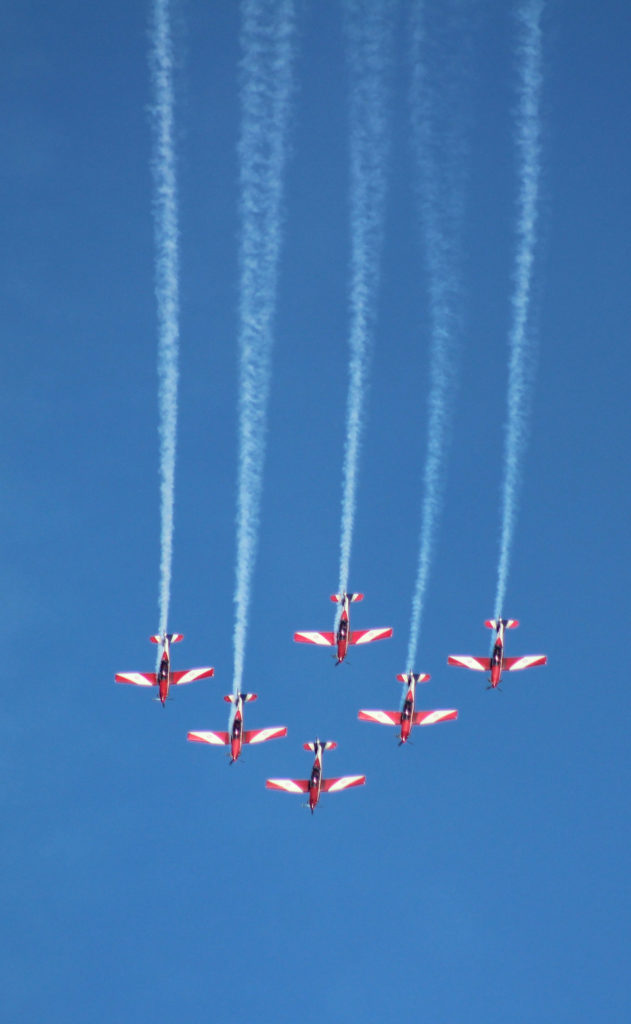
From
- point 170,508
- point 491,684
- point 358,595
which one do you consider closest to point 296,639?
point 358,595

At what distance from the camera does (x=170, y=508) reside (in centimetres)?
4400

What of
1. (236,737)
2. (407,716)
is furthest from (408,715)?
(236,737)

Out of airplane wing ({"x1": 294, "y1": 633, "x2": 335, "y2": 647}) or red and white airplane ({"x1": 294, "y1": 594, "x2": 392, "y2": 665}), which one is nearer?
red and white airplane ({"x1": 294, "y1": 594, "x2": 392, "y2": 665})

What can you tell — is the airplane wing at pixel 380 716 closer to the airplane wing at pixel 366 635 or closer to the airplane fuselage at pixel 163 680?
the airplane wing at pixel 366 635

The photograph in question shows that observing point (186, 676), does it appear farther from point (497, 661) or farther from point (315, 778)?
point (497, 661)

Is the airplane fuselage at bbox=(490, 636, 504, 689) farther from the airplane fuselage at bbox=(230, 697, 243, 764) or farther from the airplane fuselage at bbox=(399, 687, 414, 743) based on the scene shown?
the airplane fuselage at bbox=(230, 697, 243, 764)

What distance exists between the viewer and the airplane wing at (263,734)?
51656 mm

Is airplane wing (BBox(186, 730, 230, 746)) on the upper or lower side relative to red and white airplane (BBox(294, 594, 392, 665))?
lower

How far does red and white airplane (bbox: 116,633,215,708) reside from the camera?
166 ft

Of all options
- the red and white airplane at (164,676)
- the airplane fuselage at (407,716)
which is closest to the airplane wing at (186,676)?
the red and white airplane at (164,676)

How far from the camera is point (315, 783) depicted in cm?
5228

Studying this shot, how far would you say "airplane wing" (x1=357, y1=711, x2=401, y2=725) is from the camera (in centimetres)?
5278

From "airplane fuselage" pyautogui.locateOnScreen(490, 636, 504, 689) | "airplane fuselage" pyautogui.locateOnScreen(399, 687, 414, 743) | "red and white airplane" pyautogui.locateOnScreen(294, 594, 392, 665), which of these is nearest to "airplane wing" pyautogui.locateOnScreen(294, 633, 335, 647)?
"red and white airplane" pyautogui.locateOnScreen(294, 594, 392, 665)

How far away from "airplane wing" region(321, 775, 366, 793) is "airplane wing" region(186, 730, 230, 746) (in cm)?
404
